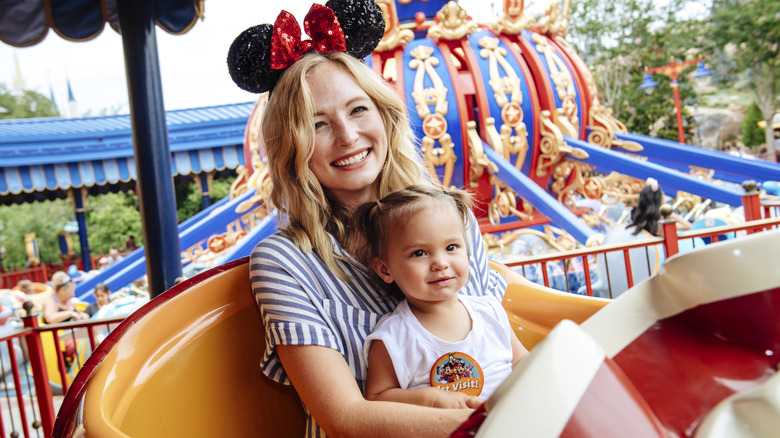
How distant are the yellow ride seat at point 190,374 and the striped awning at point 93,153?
819 cm

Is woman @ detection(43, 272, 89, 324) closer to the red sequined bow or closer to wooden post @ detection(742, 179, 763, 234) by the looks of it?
the red sequined bow

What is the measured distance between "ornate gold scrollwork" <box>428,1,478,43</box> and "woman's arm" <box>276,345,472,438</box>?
3461 millimetres

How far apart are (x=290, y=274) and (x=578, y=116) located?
160 inches

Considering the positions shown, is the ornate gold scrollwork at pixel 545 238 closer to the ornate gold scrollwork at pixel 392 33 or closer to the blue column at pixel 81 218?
the ornate gold scrollwork at pixel 392 33

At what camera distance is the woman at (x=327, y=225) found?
837mm

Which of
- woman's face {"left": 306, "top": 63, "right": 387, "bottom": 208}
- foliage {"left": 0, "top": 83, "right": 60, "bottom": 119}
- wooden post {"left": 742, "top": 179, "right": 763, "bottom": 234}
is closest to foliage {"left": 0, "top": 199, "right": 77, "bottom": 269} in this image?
foliage {"left": 0, "top": 83, "right": 60, "bottom": 119}

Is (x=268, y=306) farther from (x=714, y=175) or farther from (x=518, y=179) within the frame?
(x=714, y=175)

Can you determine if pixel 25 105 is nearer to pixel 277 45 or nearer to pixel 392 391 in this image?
pixel 277 45

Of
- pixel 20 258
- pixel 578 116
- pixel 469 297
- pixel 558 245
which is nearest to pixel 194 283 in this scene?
pixel 469 297

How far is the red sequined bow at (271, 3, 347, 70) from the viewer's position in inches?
41.9

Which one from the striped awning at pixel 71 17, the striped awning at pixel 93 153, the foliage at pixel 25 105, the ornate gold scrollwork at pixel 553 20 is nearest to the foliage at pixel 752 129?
the striped awning at pixel 93 153

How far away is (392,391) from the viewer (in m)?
0.84

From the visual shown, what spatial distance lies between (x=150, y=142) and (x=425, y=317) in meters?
2.07

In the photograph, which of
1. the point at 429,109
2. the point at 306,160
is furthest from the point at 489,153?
the point at 306,160
